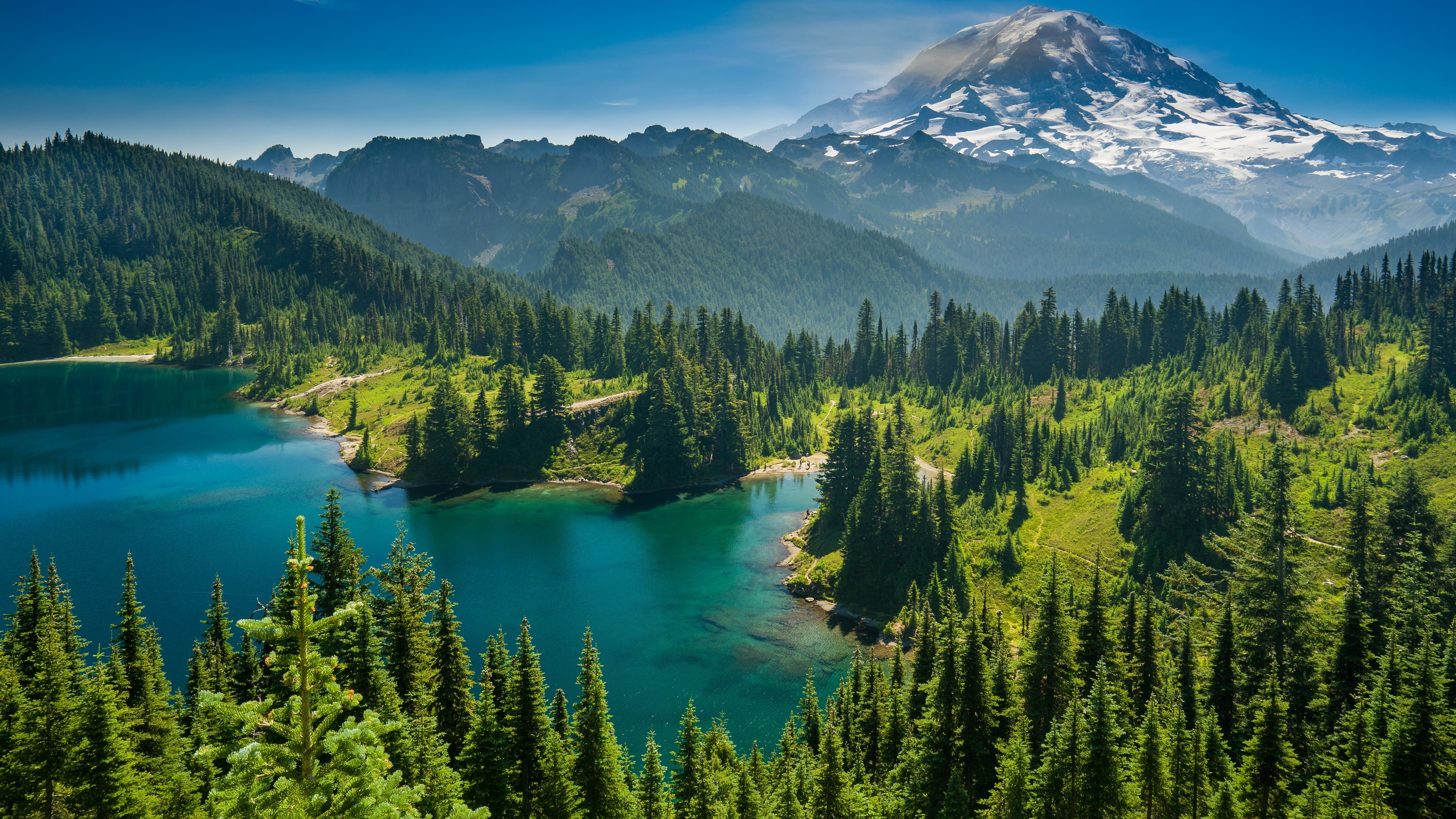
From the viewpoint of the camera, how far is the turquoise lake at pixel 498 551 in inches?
3479

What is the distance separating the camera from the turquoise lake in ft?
290

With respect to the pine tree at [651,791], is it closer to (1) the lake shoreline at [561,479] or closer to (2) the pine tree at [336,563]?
(2) the pine tree at [336,563]

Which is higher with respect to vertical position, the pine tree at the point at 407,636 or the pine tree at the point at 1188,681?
the pine tree at the point at 407,636

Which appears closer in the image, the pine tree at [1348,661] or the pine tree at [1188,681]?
the pine tree at [1348,661]

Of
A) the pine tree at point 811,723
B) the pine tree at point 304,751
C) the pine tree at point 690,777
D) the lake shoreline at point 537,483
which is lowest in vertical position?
the pine tree at point 811,723

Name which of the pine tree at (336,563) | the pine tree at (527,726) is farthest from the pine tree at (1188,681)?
the pine tree at (336,563)

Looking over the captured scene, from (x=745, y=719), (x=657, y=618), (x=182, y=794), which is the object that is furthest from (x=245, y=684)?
(x=657, y=618)

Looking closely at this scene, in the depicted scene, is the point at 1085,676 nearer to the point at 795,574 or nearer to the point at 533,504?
the point at 795,574

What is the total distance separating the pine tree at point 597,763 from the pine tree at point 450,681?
7500mm

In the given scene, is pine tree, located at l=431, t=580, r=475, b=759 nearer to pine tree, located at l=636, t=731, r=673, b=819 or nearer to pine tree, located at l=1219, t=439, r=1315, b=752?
pine tree, located at l=636, t=731, r=673, b=819

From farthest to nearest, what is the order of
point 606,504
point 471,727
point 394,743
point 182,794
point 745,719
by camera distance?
point 606,504 < point 745,719 < point 471,727 < point 182,794 < point 394,743

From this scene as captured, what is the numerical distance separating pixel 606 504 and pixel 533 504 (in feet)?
42.2

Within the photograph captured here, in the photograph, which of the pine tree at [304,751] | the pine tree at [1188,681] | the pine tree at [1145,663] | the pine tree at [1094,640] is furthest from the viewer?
the pine tree at [1145,663]

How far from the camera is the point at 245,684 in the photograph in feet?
177
